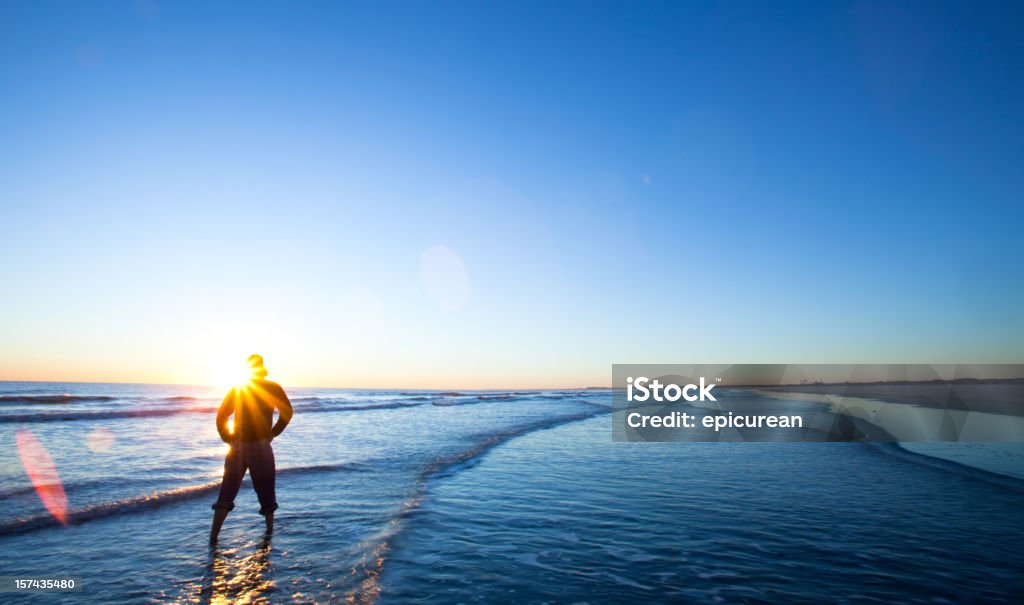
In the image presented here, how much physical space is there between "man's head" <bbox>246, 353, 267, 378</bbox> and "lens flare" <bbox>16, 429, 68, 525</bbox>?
4588 millimetres

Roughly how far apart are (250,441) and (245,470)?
42cm

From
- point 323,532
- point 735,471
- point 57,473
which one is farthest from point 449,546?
point 57,473

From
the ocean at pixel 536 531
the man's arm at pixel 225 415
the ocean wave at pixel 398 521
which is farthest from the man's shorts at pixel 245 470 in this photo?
the ocean wave at pixel 398 521

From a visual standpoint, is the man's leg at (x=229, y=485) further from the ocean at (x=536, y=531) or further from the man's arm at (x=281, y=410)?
the man's arm at (x=281, y=410)

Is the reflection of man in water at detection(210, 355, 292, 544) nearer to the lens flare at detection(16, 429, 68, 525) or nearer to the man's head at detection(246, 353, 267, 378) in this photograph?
the man's head at detection(246, 353, 267, 378)

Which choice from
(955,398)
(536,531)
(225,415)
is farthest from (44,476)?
(955,398)

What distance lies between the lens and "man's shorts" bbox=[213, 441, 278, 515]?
7.37 m

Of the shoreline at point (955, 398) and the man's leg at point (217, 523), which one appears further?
the shoreline at point (955, 398)

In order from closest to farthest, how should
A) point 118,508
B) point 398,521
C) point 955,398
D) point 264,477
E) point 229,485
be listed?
point 229,485 < point 264,477 < point 398,521 < point 118,508 < point 955,398

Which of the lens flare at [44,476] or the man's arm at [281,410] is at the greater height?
the man's arm at [281,410]

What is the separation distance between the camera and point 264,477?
7.52 metres

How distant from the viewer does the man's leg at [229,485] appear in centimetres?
731

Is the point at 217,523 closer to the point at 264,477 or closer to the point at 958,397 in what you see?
the point at 264,477

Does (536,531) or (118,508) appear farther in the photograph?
(118,508)
